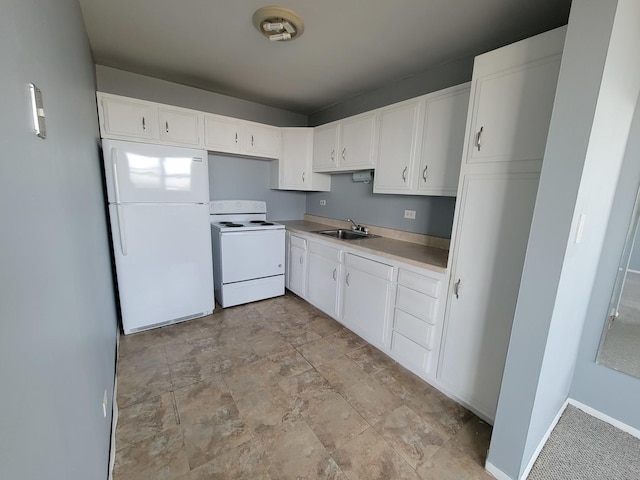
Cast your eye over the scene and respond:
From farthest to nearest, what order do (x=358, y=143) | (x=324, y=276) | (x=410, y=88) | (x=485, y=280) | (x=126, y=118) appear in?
(x=324, y=276) → (x=358, y=143) → (x=410, y=88) → (x=126, y=118) → (x=485, y=280)

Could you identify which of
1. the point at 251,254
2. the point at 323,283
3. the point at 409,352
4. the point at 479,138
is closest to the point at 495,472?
the point at 409,352

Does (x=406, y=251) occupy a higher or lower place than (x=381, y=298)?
higher

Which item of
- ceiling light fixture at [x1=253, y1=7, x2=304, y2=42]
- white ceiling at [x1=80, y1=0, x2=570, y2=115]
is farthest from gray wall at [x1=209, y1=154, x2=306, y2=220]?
ceiling light fixture at [x1=253, y1=7, x2=304, y2=42]

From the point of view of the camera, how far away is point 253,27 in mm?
1974

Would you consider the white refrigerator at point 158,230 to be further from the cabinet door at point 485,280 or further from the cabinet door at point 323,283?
the cabinet door at point 485,280

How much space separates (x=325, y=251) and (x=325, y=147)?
1324 mm

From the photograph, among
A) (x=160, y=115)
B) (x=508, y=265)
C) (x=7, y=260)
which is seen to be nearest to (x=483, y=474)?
(x=508, y=265)

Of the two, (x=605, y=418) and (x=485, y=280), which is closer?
(x=485, y=280)

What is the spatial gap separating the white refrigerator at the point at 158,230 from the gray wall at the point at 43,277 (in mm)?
1182

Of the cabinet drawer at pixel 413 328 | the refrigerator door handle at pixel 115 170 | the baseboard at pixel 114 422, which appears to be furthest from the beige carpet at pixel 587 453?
the refrigerator door handle at pixel 115 170

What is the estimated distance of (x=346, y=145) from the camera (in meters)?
2.98

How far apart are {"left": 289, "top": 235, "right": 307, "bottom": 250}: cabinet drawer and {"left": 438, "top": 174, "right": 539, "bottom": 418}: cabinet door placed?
1797 mm

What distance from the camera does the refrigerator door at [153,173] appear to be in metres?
2.27

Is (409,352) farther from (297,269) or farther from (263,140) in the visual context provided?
(263,140)
